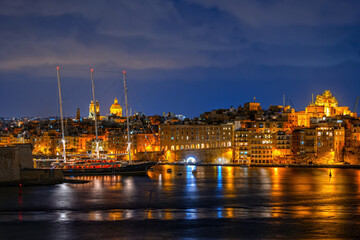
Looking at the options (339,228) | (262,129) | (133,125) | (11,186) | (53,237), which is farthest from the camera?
(133,125)

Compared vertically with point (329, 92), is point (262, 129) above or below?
below

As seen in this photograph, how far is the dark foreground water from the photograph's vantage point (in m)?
19.4

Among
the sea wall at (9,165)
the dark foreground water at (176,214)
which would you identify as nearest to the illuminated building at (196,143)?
the dark foreground water at (176,214)

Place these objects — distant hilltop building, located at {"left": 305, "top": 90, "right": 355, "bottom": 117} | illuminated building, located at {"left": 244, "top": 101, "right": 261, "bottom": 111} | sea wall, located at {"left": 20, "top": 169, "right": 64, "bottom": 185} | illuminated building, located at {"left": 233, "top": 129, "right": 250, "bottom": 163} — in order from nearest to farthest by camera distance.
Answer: sea wall, located at {"left": 20, "top": 169, "right": 64, "bottom": 185}
illuminated building, located at {"left": 233, "top": 129, "right": 250, "bottom": 163}
distant hilltop building, located at {"left": 305, "top": 90, "right": 355, "bottom": 117}
illuminated building, located at {"left": 244, "top": 101, "right": 261, "bottom": 111}

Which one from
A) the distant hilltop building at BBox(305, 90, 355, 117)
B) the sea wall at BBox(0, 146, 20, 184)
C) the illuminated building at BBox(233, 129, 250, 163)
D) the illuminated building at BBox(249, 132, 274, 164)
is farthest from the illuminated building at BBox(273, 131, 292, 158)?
the sea wall at BBox(0, 146, 20, 184)

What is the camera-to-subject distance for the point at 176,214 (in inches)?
954

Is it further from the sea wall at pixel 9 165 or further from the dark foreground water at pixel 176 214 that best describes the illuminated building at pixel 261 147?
the sea wall at pixel 9 165

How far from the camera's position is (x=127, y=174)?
57.2 meters

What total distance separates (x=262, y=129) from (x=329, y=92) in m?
46.0

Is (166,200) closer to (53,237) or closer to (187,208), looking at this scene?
(187,208)

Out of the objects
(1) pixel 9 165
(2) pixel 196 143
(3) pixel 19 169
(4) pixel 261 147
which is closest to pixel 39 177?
(3) pixel 19 169

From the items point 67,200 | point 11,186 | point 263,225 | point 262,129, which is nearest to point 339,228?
point 263,225

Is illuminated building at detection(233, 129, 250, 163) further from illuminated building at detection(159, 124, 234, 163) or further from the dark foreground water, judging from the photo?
the dark foreground water

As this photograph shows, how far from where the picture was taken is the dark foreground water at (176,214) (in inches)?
762
